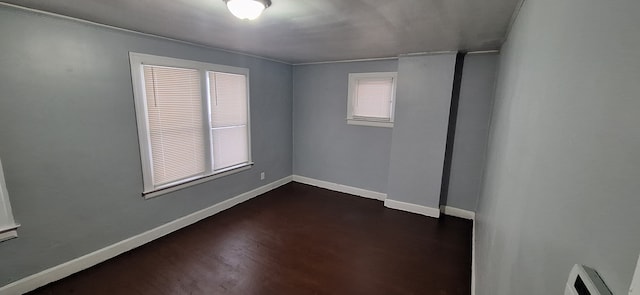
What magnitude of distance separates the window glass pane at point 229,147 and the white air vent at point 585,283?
145 inches

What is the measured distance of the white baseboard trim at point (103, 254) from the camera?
85.2 inches

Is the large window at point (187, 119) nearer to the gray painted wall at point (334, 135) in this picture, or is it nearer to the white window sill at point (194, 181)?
the white window sill at point (194, 181)

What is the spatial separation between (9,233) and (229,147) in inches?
88.0

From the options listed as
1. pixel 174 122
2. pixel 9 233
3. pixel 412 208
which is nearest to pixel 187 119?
pixel 174 122

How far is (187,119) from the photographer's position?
10.5 ft

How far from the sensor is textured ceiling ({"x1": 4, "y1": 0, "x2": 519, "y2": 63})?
5.81 ft

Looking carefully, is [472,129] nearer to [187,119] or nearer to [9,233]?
[187,119]

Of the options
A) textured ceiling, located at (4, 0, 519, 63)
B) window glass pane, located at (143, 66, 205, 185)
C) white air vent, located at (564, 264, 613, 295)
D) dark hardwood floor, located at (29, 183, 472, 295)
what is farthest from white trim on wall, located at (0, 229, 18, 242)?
white air vent, located at (564, 264, 613, 295)

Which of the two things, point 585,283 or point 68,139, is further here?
point 68,139

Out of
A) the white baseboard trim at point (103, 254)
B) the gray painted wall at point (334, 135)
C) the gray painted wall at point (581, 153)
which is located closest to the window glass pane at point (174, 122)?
the white baseboard trim at point (103, 254)

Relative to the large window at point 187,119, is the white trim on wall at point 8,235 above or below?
below

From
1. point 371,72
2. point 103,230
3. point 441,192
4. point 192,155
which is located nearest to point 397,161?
point 441,192

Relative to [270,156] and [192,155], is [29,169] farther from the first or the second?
[270,156]

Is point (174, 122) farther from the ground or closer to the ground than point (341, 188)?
farther from the ground
